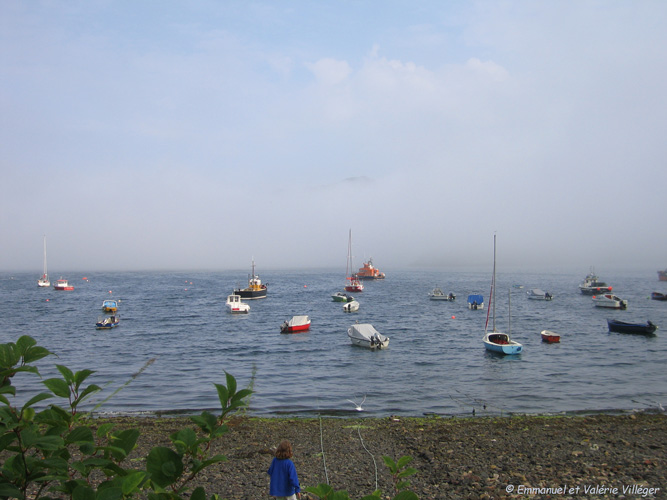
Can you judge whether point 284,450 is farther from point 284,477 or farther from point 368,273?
point 368,273

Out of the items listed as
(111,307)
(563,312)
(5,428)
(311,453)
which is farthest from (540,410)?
(111,307)

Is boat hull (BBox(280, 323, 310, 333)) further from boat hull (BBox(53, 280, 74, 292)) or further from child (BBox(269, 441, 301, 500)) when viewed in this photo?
boat hull (BBox(53, 280, 74, 292))

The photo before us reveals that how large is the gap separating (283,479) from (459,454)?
7.56 m

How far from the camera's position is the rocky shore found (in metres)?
11.4

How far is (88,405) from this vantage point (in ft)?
73.2

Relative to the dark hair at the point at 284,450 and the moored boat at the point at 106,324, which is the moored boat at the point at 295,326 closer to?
the moored boat at the point at 106,324

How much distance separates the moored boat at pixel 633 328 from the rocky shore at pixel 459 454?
30662 millimetres

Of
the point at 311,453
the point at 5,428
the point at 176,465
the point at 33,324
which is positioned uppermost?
the point at 5,428

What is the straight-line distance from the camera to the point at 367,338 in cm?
3794

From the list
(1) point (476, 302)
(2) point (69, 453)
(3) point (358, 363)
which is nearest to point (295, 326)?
(3) point (358, 363)

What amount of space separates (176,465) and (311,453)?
13.3 m

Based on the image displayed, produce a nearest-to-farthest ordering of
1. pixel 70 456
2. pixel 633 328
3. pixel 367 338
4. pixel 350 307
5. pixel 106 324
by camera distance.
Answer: pixel 70 456, pixel 367 338, pixel 633 328, pixel 106 324, pixel 350 307

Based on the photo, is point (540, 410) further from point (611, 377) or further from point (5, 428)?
point (5, 428)

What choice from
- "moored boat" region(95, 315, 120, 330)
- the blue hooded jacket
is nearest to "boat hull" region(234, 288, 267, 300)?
"moored boat" region(95, 315, 120, 330)
